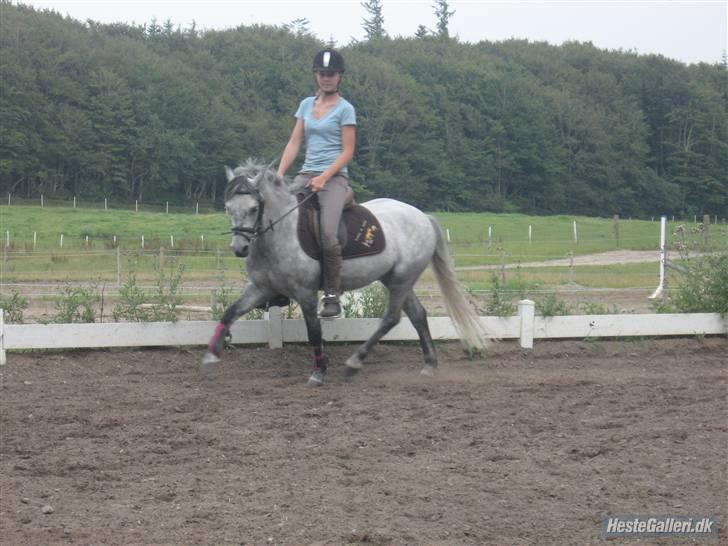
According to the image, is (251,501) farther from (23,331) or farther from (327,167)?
(23,331)

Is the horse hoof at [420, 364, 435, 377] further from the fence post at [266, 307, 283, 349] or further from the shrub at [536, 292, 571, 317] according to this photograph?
the shrub at [536, 292, 571, 317]

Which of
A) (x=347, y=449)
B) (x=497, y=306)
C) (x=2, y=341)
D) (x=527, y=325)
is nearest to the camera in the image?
(x=347, y=449)

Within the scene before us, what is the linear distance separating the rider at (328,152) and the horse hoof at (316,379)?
513mm

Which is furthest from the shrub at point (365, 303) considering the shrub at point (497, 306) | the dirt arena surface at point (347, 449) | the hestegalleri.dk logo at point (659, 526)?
the hestegalleri.dk logo at point (659, 526)

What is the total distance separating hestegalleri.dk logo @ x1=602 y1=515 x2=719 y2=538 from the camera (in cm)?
465

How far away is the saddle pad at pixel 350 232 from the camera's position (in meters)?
8.52

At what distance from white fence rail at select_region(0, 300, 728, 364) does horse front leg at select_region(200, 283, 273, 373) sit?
1.09 meters

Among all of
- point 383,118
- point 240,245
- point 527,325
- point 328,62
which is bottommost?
point 527,325

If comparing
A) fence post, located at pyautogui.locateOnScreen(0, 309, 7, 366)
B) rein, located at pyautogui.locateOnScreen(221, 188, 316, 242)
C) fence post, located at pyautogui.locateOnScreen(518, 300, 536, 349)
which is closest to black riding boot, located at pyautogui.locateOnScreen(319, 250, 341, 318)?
rein, located at pyautogui.locateOnScreen(221, 188, 316, 242)

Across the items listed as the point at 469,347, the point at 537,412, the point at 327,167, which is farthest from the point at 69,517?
the point at 469,347

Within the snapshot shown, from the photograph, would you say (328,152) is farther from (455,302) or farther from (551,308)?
(551,308)

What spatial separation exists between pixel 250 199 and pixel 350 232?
1.04 metres

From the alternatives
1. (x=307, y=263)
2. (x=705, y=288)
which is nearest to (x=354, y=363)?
(x=307, y=263)

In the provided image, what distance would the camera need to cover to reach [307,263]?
846 cm
